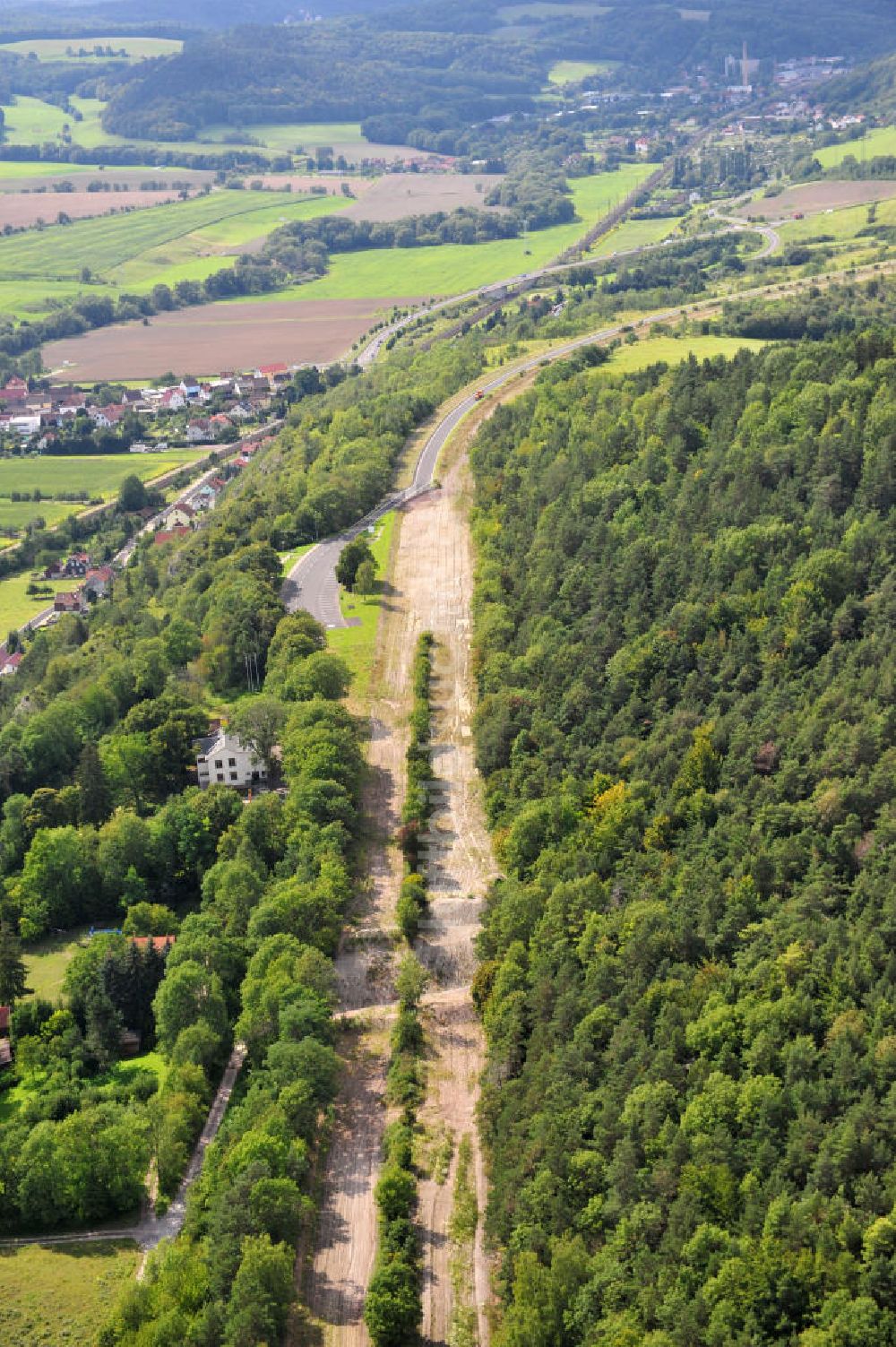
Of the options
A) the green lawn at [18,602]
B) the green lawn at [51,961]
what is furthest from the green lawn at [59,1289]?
the green lawn at [18,602]

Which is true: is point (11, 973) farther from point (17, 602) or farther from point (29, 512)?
point (29, 512)

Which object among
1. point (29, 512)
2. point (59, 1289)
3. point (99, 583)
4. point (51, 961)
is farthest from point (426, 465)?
point (59, 1289)

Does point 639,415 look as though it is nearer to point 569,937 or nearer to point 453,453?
point 453,453

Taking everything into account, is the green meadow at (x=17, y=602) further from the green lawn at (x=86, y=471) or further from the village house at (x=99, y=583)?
the green lawn at (x=86, y=471)

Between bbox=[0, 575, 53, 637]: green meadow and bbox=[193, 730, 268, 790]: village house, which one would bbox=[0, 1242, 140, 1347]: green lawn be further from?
bbox=[0, 575, 53, 637]: green meadow

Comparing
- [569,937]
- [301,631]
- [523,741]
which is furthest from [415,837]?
[301,631]
